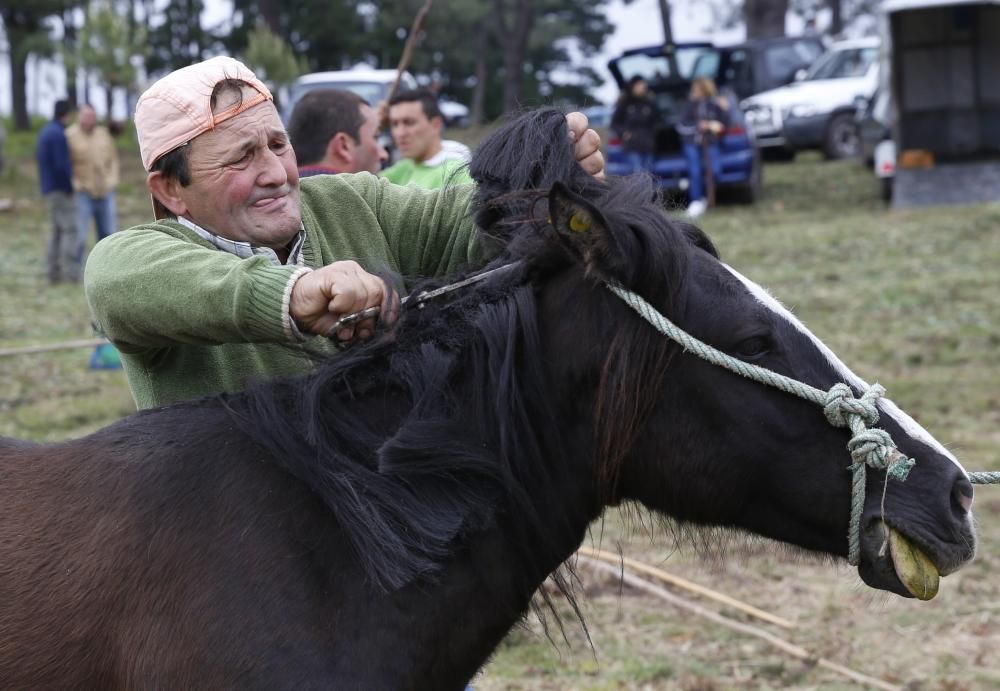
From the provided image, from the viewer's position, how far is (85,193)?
587 inches

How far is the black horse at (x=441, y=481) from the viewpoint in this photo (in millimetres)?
2070

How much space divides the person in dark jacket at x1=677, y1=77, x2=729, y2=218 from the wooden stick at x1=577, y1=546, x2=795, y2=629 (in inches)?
446

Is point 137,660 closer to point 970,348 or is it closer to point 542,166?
point 542,166

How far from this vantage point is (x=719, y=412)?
220cm

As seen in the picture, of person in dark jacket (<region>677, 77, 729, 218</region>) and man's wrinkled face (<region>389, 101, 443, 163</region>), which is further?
person in dark jacket (<region>677, 77, 729, 218</region>)

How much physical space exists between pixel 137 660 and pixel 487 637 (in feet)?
2.08

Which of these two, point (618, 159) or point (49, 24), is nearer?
point (618, 159)

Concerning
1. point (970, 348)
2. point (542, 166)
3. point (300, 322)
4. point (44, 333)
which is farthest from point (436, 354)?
point (44, 333)

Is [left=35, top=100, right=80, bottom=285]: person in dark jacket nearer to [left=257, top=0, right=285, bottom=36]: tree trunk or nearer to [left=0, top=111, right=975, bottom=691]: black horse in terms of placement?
[left=0, top=111, right=975, bottom=691]: black horse

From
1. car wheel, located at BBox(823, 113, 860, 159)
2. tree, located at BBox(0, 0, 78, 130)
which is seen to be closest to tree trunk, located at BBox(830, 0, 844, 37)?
car wheel, located at BBox(823, 113, 860, 159)

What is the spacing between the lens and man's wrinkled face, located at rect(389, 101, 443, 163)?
25.3 feet

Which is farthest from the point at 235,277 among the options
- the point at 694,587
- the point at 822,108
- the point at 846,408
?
the point at 822,108

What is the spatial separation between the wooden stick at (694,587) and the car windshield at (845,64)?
18.2 m

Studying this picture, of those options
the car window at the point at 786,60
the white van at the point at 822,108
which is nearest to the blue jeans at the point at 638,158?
the white van at the point at 822,108
